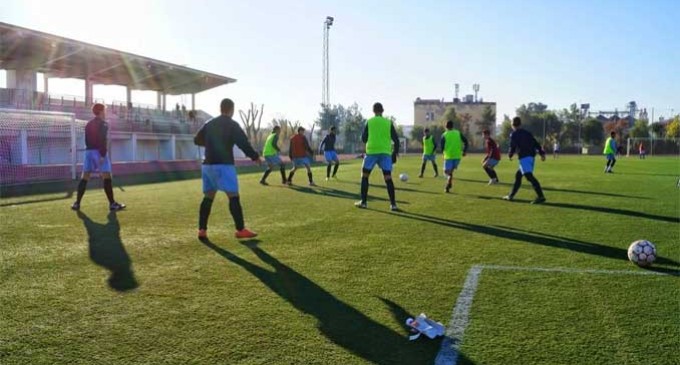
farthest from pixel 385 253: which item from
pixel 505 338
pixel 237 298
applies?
pixel 505 338

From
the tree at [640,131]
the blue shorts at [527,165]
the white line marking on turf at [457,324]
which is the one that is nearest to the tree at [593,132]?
the tree at [640,131]

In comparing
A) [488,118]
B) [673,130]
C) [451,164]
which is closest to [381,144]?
[451,164]

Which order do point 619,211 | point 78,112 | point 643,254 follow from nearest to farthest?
point 643,254 → point 619,211 → point 78,112

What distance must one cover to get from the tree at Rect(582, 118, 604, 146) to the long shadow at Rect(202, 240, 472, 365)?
3307 inches

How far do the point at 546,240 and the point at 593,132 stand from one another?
267 feet

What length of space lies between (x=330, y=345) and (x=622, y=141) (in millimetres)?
84500

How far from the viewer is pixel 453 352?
3420 millimetres

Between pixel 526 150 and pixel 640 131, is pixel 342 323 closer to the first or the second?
pixel 526 150

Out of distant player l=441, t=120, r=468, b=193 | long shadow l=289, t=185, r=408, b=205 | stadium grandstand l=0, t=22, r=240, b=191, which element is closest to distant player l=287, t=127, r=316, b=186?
long shadow l=289, t=185, r=408, b=205

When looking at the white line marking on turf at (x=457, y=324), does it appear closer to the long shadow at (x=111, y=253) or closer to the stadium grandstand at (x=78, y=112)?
the long shadow at (x=111, y=253)

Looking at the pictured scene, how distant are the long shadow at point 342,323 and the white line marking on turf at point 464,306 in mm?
105

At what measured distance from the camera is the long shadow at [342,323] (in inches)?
134

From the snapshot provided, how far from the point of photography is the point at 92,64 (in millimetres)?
38312

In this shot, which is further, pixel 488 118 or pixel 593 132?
pixel 488 118
